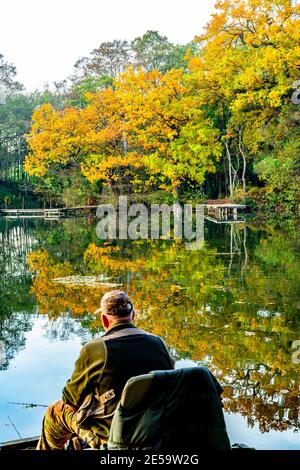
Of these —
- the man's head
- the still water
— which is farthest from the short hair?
the still water

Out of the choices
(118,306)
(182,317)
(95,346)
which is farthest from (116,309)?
(182,317)

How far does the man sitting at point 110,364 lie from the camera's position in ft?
10.3

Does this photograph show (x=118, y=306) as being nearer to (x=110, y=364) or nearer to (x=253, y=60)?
(x=110, y=364)

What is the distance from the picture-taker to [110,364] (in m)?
3.12

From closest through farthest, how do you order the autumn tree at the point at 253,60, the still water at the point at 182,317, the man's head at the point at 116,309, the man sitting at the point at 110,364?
the man sitting at the point at 110,364
the man's head at the point at 116,309
the still water at the point at 182,317
the autumn tree at the point at 253,60

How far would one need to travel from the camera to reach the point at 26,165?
1422 inches

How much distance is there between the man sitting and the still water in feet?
4.79

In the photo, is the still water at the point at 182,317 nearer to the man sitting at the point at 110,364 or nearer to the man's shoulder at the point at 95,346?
the man sitting at the point at 110,364

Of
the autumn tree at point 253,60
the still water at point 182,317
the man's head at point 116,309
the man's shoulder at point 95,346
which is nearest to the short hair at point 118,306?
the man's head at point 116,309

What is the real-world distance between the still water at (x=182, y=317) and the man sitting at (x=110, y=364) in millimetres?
1460

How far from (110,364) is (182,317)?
5008 millimetres
